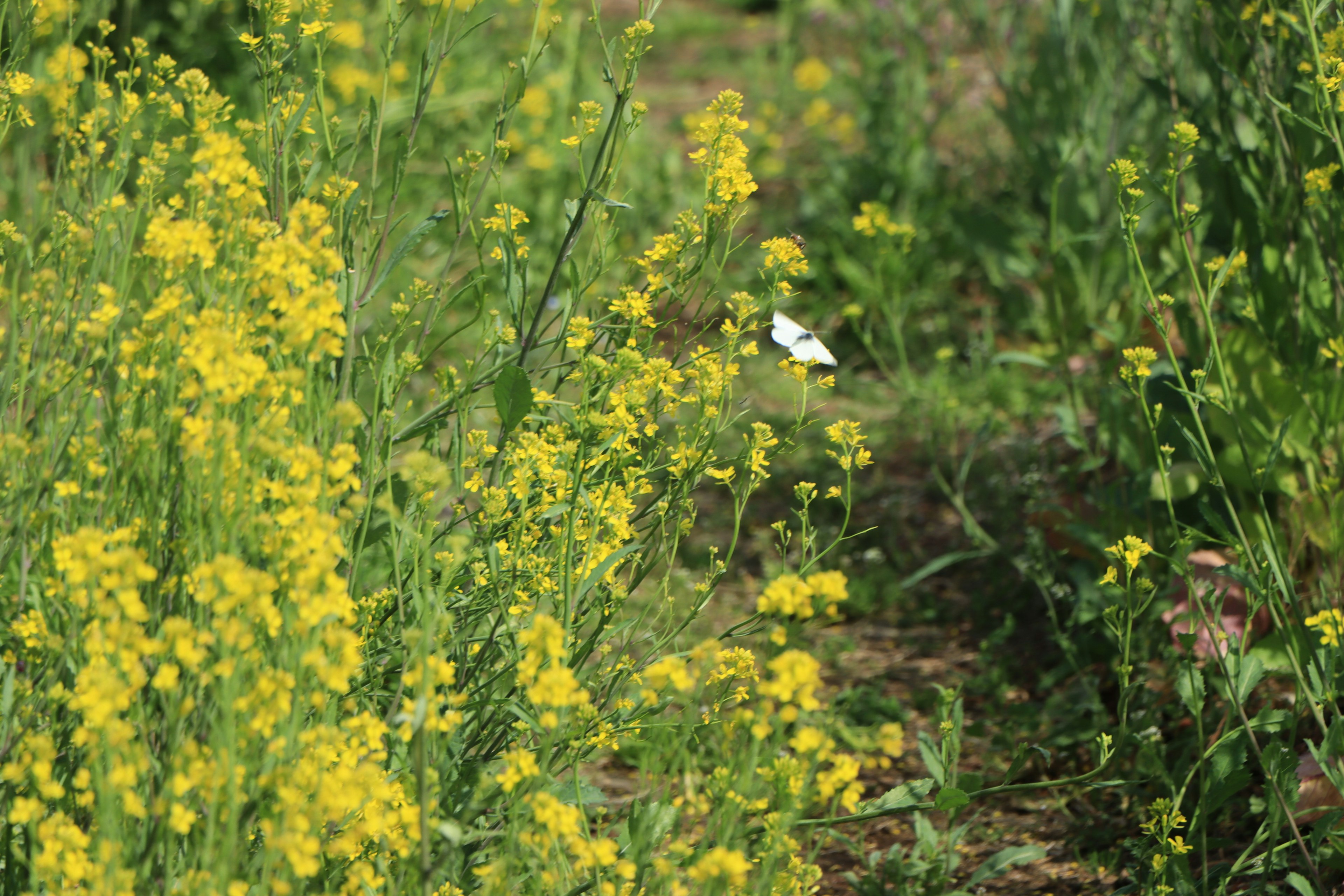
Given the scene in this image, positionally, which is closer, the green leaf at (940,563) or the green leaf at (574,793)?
the green leaf at (574,793)

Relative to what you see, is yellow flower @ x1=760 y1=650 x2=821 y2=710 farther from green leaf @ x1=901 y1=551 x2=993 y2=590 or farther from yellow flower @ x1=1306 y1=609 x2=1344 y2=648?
green leaf @ x1=901 y1=551 x2=993 y2=590

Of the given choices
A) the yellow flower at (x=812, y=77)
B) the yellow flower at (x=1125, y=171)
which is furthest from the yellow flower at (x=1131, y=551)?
the yellow flower at (x=812, y=77)

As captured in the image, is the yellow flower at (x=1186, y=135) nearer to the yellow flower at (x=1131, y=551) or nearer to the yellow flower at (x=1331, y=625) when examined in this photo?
the yellow flower at (x=1131, y=551)

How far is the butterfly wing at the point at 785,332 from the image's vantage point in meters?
1.88

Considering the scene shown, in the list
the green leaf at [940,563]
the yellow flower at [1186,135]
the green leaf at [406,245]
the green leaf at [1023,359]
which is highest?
the yellow flower at [1186,135]

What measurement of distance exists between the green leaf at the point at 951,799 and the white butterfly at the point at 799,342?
0.62m

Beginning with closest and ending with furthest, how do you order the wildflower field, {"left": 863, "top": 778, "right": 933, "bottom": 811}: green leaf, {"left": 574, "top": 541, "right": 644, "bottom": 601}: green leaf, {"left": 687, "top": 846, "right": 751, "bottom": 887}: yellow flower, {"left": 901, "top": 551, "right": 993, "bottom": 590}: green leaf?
{"left": 687, "top": 846, "right": 751, "bottom": 887}: yellow flower → the wildflower field → {"left": 574, "top": 541, "right": 644, "bottom": 601}: green leaf → {"left": 863, "top": 778, "right": 933, "bottom": 811}: green leaf → {"left": 901, "top": 551, "right": 993, "bottom": 590}: green leaf

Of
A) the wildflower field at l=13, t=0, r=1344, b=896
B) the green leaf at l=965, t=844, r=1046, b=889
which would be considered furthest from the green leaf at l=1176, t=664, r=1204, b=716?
the green leaf at l=965, t=844, r=1046, b=889

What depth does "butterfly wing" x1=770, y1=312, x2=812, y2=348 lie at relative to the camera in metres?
1.88

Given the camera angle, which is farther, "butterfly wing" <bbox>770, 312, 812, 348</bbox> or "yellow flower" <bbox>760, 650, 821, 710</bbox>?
"butterfly wing" <bbox>770, 312, 812, 348</bbox>

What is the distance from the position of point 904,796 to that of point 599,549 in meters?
0.55

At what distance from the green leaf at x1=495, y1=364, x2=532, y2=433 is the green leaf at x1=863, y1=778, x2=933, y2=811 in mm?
712

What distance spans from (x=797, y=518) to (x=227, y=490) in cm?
246

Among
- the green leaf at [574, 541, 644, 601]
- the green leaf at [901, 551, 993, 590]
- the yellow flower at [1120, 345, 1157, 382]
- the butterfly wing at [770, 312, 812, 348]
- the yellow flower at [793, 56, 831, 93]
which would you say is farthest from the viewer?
the yellow flower at [793, 56, 831, 93]
